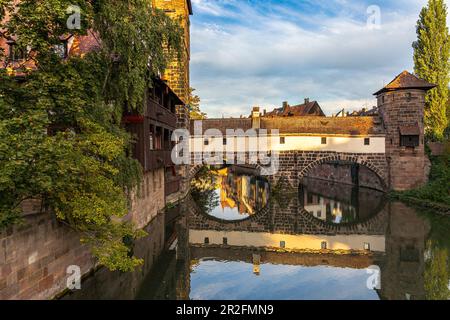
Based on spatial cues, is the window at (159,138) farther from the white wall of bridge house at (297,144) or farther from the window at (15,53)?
the window at (15,53)

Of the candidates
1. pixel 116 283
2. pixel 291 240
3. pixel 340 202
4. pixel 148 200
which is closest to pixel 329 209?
pixel 340 202

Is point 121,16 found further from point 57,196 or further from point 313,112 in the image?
point 313,112

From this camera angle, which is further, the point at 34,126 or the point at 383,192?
the point at 383,192

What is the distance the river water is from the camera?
10.6 m

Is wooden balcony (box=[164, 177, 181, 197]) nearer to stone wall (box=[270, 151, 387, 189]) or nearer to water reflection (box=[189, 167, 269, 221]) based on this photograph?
water reflection (box=[189, 167, 269, 221])

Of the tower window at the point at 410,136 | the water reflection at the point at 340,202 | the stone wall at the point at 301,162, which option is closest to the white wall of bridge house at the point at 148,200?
the water reflection at the point at 340,202

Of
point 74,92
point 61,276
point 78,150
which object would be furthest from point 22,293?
point 74,92

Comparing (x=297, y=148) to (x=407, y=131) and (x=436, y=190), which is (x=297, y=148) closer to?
(x=407, y=131)

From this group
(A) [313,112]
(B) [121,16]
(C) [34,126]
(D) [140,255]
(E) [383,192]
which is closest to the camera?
(C) [34,126]

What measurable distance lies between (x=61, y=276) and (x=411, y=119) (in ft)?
92.0

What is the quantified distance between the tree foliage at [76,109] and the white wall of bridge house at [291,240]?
7759mm

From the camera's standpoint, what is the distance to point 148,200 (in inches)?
705

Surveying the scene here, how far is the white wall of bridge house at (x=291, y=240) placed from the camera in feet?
53.2

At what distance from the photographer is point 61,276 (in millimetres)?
8969
